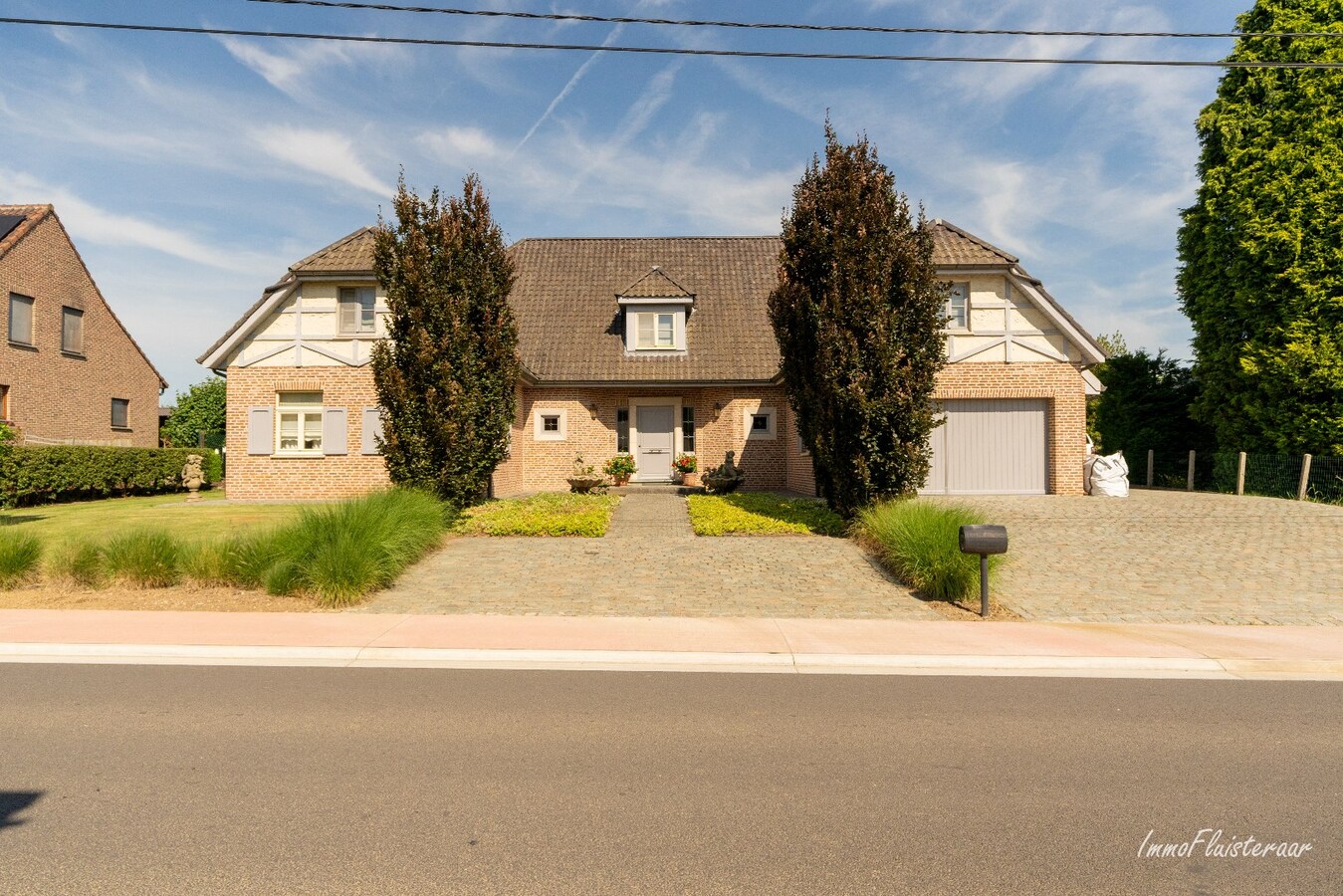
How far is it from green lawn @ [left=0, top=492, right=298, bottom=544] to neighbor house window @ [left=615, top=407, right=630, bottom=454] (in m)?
8.64

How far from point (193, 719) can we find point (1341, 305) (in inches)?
955

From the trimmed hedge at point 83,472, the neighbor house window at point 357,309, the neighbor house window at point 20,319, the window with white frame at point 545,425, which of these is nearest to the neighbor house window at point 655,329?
the window with white frame at point 545,425

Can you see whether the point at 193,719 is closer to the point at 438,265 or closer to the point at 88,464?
the point at 438,265

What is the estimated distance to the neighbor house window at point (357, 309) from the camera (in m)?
18.5

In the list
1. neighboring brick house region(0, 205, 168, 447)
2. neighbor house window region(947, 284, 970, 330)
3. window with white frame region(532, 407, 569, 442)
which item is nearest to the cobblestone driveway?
neighbor house window region(947, 284, 970, 330)

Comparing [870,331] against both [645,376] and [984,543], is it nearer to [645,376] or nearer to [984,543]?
[984,543]

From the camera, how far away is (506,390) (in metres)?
13.5


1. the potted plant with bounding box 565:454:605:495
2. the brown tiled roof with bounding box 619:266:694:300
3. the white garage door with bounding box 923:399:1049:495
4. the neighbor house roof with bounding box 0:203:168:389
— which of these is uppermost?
the neighbor house roof with bounding box 0:203:168:389

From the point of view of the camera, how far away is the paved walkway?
8.68 m

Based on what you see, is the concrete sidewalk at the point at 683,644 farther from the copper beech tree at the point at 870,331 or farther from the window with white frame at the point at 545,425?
the window with white frame at the point at 545,425

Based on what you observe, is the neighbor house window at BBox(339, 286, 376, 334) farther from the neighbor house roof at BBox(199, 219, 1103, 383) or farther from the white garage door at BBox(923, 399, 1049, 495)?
the white garage door at BBox(923, 399, 1049, 495)

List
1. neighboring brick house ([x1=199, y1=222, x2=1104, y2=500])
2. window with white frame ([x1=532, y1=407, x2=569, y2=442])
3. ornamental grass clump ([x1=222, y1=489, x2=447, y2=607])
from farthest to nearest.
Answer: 1. window with white frame ([x1=532, y1=407, x2=569, y2=442])
2. neighboring brick house ([x1=199, y1=222, x2=1104, y2=500])
3. ornamental grass clump ([x1=222, y1=489, x2=447, y2=607])

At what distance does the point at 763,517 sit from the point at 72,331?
85.5ft

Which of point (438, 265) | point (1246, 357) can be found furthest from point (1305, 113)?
point (438, 265)
